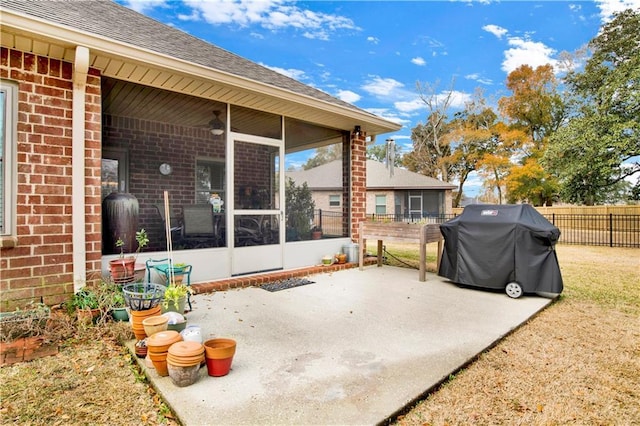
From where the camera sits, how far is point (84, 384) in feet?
7.54

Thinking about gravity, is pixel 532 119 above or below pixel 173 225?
above

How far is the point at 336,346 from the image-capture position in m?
2.84

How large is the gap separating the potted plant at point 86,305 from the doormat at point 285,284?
2.03 meters

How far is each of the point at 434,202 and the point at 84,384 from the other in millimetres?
20305

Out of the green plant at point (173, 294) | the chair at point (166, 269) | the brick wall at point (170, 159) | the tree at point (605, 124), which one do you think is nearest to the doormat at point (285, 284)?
the chair at point (166, 269)

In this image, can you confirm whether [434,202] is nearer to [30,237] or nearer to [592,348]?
A: [592,348]

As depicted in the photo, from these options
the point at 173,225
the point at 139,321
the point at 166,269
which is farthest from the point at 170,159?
the point at 139,321

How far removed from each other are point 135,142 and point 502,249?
5.34 m

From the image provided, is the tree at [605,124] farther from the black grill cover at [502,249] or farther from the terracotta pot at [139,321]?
the terracotta pot at [139,321]

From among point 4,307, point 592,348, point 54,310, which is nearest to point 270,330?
point 54,310

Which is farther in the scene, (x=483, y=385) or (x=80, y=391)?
(x=483, y=385)

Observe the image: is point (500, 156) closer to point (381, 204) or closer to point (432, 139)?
point (381, 204)

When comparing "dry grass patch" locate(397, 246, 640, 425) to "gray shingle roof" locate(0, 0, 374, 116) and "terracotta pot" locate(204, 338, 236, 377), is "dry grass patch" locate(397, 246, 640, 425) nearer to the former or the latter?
"terracotta pot" locate(204, 338, 236, 377)

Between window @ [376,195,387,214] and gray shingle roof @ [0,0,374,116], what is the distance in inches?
613
